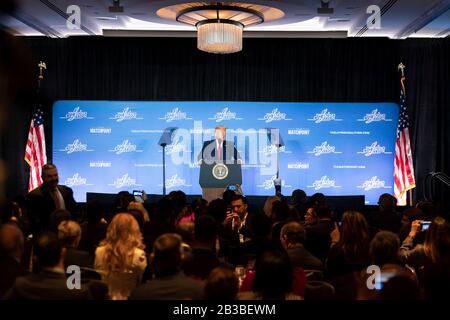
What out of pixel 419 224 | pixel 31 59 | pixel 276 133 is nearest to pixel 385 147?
pixel 276 133

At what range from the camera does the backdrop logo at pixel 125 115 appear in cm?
1201

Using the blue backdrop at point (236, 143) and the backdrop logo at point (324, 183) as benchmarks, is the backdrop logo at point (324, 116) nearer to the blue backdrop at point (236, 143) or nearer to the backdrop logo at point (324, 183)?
the blue backdrop at point (236, 143)

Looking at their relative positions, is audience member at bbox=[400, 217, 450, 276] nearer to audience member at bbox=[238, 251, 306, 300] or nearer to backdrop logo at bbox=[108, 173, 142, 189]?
audience member at bbox=[238, 251, 306, 300]

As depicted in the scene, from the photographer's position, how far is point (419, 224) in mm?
5137

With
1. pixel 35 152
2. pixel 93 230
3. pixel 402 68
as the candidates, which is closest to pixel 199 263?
pixel 93 230

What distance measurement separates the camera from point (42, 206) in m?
5.28

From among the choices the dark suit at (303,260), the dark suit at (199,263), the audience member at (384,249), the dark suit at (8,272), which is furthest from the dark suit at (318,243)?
the dark suit at (8,272)

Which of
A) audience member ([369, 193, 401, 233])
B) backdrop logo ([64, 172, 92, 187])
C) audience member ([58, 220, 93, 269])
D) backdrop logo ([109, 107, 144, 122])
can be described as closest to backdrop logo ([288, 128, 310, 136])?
backdrop logo ([109, 107, 144, 122])

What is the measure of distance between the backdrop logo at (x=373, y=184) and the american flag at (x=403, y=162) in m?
0.32

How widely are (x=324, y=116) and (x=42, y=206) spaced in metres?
7.78

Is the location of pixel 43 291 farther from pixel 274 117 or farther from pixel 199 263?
pixel 274 117

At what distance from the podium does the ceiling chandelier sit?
6.54ft
